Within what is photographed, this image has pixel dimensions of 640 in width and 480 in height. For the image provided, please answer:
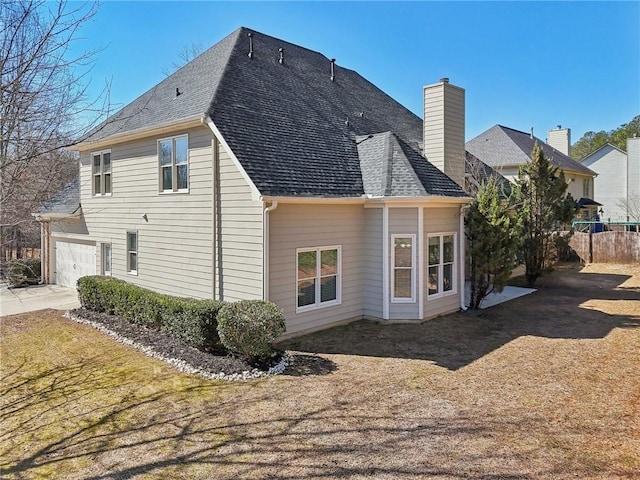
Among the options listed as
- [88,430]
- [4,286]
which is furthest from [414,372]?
[4,286]

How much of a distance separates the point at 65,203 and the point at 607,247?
2641 cm

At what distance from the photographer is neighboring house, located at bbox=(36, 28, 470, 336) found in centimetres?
1063

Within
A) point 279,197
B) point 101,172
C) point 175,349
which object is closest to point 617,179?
point 279,197

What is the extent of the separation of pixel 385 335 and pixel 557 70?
16.8m

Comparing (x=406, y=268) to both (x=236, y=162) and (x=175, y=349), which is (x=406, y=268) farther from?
(x=175, y=349)

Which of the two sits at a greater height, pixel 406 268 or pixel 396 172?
pixel 396 172

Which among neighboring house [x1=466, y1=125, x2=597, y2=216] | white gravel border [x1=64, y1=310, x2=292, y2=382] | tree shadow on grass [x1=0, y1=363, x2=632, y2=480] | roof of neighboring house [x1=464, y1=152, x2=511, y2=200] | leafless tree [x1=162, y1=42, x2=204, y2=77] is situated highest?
leafless tree [x1=162, y1=42, x2=204, y2=77]

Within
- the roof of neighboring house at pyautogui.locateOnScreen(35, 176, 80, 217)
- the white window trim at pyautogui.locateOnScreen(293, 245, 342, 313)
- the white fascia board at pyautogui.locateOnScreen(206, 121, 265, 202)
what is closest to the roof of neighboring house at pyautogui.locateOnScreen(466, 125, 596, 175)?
the white window trim at pyautogui.locateOnScreen(293, 245, 342, 313)

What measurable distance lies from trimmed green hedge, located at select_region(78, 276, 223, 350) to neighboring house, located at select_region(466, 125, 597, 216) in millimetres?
21160

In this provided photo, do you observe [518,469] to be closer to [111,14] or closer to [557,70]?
[111,14]

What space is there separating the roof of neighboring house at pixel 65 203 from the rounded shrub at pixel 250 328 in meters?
11.2

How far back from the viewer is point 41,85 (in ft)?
17.2

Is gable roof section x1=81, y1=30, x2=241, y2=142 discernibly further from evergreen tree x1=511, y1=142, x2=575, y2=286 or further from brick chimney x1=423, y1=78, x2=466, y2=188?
evergreen tree x1=511, y1=142, x2=575, y2=286

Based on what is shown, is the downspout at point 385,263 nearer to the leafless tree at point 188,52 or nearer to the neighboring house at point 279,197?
the neighboring house at point 279,197
